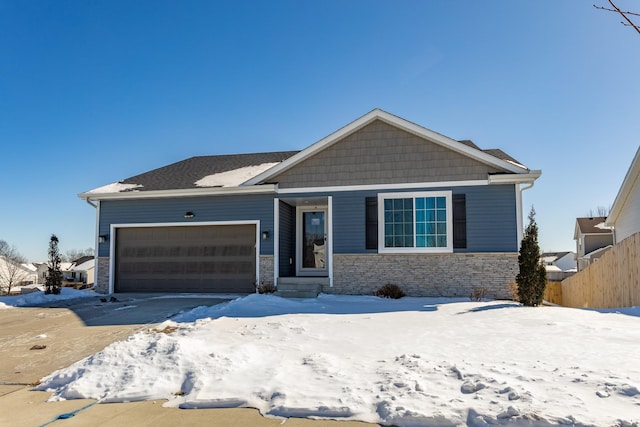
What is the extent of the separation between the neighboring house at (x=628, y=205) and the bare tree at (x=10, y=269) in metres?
39.2

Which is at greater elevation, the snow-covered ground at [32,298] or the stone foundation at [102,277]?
the stone foundation at [102,277]

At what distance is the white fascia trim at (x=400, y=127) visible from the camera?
11266 millimetres

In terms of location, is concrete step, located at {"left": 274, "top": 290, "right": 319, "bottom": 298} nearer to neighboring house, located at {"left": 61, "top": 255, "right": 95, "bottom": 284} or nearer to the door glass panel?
the door glass panel

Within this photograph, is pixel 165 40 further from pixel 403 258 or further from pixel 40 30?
pixel 403 258

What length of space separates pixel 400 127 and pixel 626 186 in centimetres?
908

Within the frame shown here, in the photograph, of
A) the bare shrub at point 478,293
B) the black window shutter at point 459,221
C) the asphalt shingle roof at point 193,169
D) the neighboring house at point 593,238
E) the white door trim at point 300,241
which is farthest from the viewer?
the neighboring house at point 593,238

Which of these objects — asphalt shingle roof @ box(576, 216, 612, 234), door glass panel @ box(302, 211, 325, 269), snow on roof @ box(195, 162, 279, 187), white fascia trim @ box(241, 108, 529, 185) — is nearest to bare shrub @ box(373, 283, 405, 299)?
door glass panel @ box(302, 211, 325, 269)

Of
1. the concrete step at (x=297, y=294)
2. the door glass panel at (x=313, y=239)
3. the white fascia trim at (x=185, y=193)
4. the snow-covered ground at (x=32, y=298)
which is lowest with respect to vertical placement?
the snow-covered ground at (x=32, y=298)

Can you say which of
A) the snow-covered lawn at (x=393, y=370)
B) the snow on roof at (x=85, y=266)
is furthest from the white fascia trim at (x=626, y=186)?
the snow on roof at (x=85, y=266)

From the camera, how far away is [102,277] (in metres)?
13.9

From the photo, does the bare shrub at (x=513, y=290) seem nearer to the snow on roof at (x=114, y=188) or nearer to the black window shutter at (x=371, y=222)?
the black window shutter at (x=371, y=222)

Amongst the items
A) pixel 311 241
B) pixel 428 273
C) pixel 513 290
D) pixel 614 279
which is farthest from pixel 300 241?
pixel 614 279

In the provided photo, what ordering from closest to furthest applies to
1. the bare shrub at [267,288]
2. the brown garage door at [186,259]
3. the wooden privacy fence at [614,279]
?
1. the wooden privacy fence at [614,279]
2. the bare shrub at [267,288]
3. the brown garage door at [186,259]

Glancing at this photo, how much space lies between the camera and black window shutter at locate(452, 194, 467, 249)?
11383 millimetres
